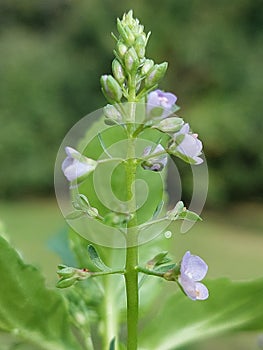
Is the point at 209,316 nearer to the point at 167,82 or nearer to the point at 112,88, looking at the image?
the point at 112,88

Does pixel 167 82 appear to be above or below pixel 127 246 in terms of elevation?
above

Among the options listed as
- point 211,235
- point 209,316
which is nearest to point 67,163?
point 209,316

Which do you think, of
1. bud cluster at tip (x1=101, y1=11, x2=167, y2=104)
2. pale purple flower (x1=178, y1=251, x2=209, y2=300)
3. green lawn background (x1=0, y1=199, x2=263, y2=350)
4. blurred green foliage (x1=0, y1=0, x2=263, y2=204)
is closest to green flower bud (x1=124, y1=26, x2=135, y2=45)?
bud cluster at tip (x1=101, y1=11, x2=167, y2=104)

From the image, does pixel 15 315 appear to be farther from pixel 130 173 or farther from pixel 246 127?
pixel 246 127

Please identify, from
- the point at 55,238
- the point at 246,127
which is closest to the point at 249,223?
the point at 246,127

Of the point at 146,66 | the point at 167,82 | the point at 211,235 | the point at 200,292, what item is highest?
the point at 167,82
